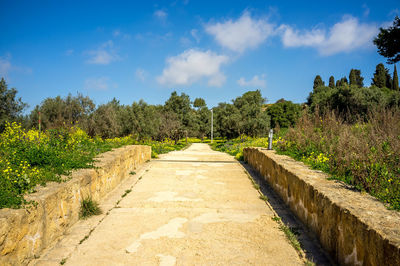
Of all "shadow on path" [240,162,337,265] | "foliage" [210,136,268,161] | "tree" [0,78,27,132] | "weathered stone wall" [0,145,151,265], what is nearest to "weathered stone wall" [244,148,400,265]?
"shadow on path" [240,162,337,265]

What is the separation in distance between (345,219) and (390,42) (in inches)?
623

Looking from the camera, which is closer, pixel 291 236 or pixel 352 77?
pixel 291 236

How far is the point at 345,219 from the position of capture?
2471mm

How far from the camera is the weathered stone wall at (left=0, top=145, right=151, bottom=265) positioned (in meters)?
2.30

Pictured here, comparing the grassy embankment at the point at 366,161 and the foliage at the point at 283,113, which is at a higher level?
the foliage at the point at 283,113

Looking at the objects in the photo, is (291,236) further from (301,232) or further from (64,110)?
(64,110)

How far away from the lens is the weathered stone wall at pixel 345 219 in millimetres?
1960

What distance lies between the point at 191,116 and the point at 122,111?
52.8 feet

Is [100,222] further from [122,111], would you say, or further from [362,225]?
[122,111]

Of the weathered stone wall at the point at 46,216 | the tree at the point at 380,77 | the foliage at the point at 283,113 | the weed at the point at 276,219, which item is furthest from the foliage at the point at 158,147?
the tree at the point at 380,77

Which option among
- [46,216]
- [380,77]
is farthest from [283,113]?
[46,216]

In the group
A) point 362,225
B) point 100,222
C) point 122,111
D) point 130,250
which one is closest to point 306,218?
point 362,225

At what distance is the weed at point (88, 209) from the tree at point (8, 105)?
1608 cm

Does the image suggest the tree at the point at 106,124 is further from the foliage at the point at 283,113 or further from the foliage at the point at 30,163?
the foliage at the point at 283,113
